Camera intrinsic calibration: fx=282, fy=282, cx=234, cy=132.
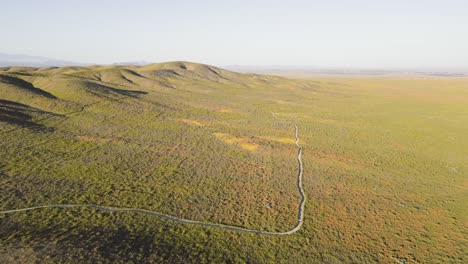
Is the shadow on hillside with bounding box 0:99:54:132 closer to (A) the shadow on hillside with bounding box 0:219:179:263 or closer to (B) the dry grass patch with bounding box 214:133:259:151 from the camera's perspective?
(B) the dry grass patch with bounding box 214:133:259:151

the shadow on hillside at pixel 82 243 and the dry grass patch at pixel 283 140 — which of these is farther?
the dry grass patch at pixel 283 140

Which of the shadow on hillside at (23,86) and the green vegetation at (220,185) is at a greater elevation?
the shadow on hillside at (23,86)

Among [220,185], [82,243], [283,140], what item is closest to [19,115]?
[220,185]

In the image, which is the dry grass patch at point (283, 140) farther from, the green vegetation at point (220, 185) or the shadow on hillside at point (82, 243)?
the shadow on hillside at point (82, 243)

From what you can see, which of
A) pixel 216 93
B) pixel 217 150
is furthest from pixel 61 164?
pixel 216 93

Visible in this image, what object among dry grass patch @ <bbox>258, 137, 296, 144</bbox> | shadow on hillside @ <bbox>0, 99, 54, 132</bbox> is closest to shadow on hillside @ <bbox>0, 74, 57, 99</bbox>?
shadow on hillside @ <bbox>0, 99, 54, 132</bbox>

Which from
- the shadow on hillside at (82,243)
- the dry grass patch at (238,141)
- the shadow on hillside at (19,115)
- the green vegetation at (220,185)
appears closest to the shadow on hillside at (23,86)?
the green vegetation at (220,185)
